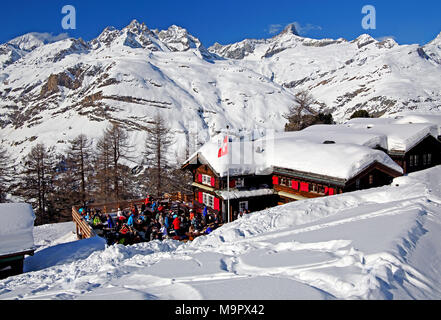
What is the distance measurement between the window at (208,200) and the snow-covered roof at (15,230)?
13141mm

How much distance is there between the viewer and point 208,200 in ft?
78.9

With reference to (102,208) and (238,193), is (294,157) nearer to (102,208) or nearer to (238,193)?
(238,193)

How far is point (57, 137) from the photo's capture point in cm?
8531

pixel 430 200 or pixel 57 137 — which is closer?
pixel 430 200

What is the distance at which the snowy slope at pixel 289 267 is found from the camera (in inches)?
190

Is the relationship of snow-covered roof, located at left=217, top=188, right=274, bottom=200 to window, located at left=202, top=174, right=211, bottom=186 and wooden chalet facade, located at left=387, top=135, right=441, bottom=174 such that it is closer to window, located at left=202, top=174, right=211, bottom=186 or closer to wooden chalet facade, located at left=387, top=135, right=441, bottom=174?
window, located at left=202, top=174, right=211, bottom=186

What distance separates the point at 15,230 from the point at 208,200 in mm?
14172

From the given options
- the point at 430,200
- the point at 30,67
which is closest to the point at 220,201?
the point at 430,200

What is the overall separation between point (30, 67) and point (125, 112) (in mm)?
115972

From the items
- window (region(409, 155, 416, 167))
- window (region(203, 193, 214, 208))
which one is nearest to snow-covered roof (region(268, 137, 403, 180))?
window (region(203, 193, 214, 208))

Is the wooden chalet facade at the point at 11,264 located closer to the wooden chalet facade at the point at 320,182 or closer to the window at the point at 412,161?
the wooden chalet facade at the point at 320,182

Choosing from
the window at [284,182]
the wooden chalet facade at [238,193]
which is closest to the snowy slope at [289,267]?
the wooden chalet facade at [238,193]

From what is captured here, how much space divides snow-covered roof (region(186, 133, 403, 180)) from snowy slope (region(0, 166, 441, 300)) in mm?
7442
